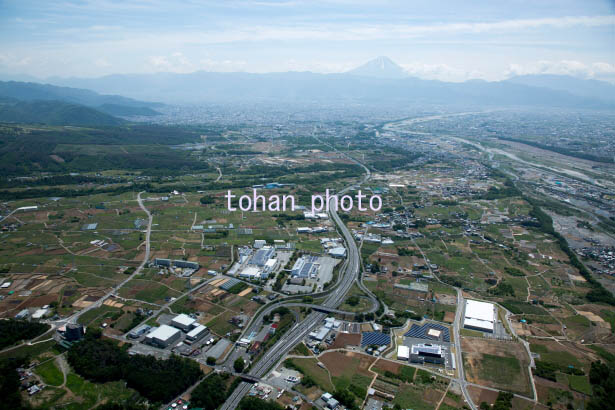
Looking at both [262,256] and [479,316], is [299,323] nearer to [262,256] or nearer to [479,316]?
[262,256]

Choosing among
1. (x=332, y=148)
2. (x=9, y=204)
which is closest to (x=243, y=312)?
(x=9, y=204)

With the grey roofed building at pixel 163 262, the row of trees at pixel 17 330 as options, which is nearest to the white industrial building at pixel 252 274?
the grey roofed building at pixel 163 262

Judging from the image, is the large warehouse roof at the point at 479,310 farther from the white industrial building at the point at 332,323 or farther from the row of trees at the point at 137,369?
the row of trees at the point at 137,369

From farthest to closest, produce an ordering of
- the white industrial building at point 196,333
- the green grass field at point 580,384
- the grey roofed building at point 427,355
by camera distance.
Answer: the white industrial building at point 196,333 < the grey roofed building at point 427,355 < the green grass field at point 580,384

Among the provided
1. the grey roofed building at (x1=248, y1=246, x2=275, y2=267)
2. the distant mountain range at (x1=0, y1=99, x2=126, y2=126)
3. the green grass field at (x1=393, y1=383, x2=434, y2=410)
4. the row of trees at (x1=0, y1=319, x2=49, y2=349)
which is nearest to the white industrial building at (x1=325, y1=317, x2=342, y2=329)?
the green grass field at (x1=393, y1=383, x2=434, y2=410)

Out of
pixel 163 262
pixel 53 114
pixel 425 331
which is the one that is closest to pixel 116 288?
pixel 163 262
